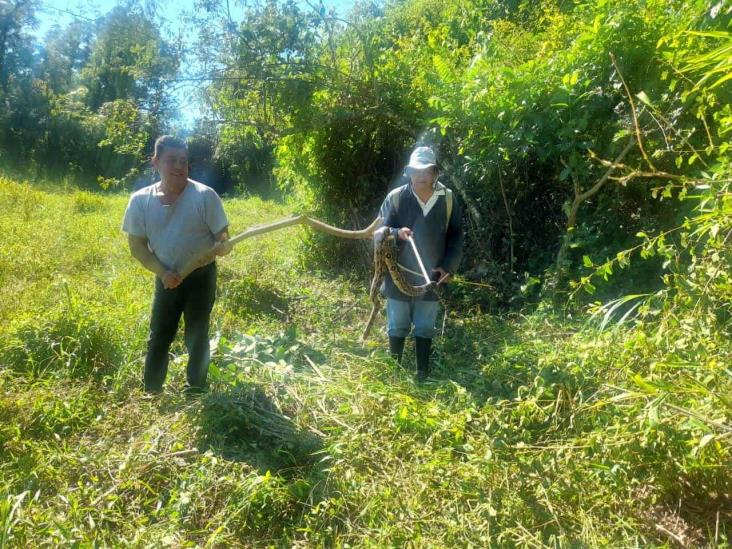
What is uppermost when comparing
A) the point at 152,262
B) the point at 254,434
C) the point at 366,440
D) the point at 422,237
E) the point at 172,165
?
the point at 172,165

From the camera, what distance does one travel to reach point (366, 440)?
8.86 feet

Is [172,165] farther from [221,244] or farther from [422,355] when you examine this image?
[422,355]

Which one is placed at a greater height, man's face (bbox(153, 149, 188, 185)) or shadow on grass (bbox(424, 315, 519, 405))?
man's face (bbox(153, 149, 188, 185))

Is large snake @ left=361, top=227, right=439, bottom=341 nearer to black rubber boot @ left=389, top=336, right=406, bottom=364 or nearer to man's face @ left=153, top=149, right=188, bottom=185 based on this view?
black rubber boot @ left=389, top=336, right=406, bottom=364

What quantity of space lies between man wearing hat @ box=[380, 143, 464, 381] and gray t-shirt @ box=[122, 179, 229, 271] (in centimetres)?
125

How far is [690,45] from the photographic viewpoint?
11.4ft

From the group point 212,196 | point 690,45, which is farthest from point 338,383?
point 690,45

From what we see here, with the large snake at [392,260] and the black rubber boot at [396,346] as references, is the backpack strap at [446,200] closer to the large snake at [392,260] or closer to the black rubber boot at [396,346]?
the large snake at [392,260]

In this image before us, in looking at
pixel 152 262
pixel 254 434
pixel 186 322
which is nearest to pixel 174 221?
pixel 152 262

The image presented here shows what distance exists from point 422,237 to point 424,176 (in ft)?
1.41

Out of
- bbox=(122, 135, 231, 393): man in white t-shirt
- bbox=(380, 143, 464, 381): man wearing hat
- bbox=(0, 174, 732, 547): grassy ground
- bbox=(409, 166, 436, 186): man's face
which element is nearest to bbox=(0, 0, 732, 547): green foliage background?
bbox=(0, 174, 732, 547): grassy ground

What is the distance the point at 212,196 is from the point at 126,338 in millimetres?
1666

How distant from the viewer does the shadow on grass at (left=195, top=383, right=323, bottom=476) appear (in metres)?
2.77

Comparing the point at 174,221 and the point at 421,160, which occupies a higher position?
the point at 421,160
